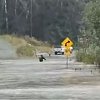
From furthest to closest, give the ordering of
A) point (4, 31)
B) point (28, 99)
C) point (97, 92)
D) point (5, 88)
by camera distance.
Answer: point (4, 31), point (5, 88), point (97, 92), point (28, 99)

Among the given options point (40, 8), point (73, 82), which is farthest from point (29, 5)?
point (73, 82)

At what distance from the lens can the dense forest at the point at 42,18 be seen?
107 metres

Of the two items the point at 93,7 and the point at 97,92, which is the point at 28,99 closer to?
the point at 97,92

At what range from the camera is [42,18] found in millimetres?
110188

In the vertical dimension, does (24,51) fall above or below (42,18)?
below

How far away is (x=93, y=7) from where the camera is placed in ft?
101

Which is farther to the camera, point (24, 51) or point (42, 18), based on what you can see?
point (42, 18)

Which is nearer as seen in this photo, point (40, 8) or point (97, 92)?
point (97, 92)

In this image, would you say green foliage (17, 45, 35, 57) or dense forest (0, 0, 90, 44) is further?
dense forest (0, 0, 90, 44)

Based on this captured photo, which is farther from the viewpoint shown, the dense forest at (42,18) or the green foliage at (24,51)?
the dense forest at (42,18)

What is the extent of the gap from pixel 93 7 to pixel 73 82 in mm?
9205

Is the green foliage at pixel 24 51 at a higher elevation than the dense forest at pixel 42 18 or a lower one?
lower

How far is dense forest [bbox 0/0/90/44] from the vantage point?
10681 centimetres

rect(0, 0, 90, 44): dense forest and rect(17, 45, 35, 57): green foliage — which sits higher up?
rect(0, 0, 90, 44): dense forest
